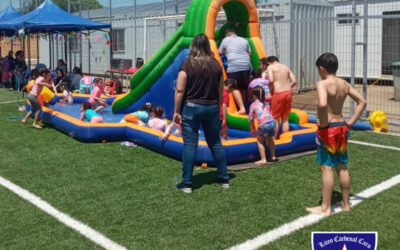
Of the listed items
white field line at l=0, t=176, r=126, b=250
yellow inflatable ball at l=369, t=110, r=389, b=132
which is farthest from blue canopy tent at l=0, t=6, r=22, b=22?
yellow inflatable ball at l=369, t=110, r=389, b=132

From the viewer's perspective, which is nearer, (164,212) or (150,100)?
(164,212)

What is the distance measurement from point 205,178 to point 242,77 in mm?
3419

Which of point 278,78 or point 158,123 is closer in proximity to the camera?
point 278,78

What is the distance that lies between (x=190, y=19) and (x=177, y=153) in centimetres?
302

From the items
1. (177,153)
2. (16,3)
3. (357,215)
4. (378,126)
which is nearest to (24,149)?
(177,153)

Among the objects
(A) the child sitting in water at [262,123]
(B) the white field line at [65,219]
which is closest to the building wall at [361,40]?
(A) the child sitting in water at [262,123]

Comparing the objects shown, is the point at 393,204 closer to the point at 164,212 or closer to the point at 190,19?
the point at 164,212

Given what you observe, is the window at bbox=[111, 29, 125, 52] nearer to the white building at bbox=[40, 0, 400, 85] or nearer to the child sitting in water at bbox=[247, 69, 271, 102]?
the white building at bbox=[40, 0, 400, 85]

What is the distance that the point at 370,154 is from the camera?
7297 millimetres

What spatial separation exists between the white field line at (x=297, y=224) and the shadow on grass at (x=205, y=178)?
58.0 inches

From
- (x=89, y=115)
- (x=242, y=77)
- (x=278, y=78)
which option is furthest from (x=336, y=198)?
(x=89, y=115)

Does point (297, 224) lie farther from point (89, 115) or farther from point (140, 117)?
point (89, 115)

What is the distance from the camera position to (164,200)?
5.20 meters

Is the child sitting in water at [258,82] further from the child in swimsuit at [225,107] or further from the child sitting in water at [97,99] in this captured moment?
the child sitting in water at [97,99]
